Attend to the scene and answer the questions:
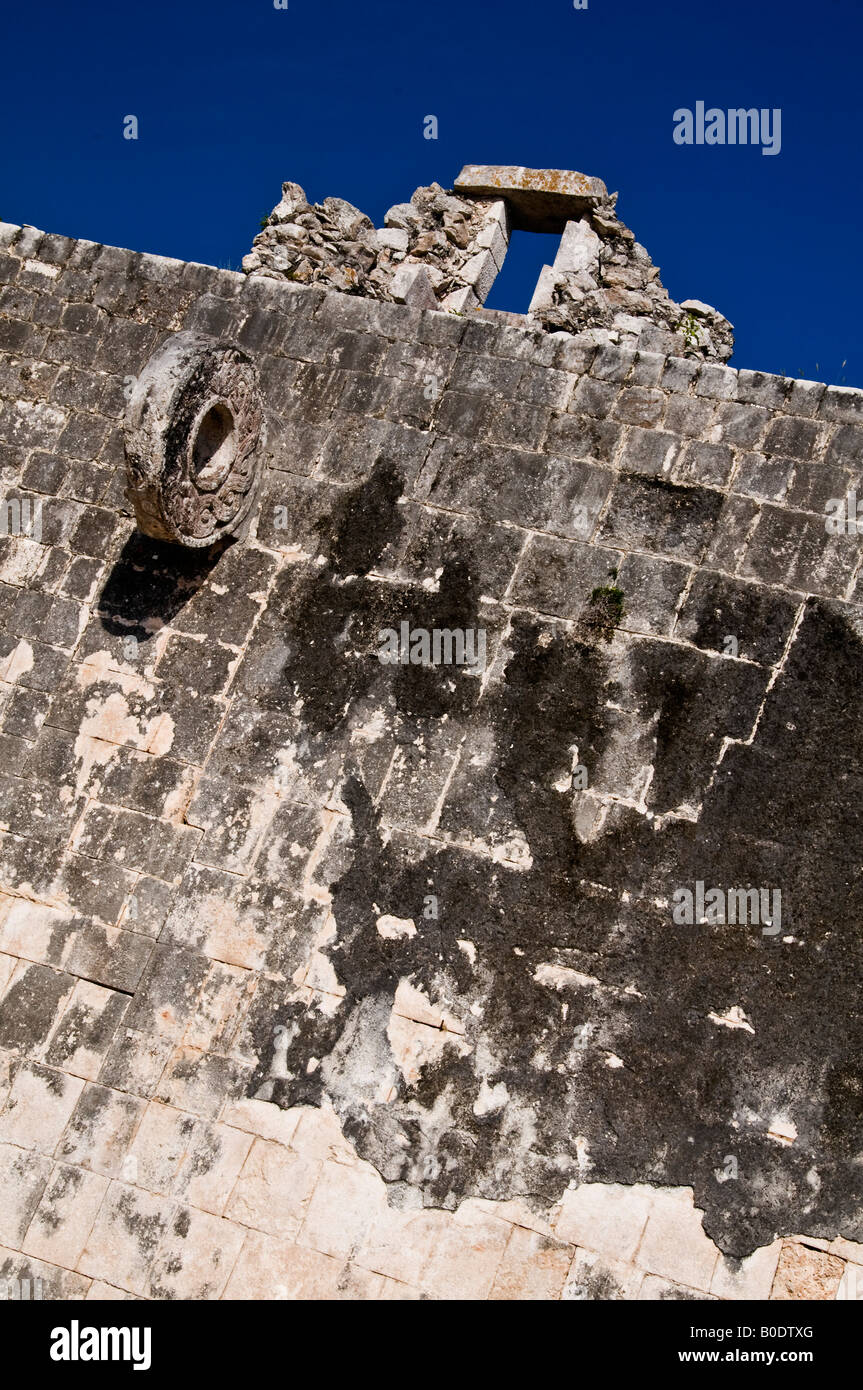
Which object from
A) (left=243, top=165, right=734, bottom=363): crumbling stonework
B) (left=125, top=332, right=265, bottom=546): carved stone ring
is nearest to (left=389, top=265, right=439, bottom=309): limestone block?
(left=243, top=165, right=734, bottom=363): crumbling stonework

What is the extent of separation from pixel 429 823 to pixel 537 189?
19.3 feet

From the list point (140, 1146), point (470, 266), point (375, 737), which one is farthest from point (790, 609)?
point (470, 266)

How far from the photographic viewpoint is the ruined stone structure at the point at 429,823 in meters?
4.86

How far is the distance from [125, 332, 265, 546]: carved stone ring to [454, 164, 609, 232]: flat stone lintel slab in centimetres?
409

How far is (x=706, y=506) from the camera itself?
18.1 ft

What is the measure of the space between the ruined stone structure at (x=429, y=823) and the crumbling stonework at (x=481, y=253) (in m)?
2.01

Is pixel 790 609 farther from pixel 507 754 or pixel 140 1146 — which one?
pixel 140 1146

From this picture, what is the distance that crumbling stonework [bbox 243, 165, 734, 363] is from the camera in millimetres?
7930

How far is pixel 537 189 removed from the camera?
28.8 feet

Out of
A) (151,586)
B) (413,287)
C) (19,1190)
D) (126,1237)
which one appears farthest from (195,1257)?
(413,287)

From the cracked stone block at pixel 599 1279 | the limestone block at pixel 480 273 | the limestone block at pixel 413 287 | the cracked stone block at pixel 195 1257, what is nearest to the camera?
the cracked stone block at pixel 599 1279

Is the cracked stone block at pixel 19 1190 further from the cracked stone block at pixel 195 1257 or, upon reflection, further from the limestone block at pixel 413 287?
the limestone block at pixel 413 287

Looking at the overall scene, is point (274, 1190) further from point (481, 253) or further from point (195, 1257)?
point (481, 253)

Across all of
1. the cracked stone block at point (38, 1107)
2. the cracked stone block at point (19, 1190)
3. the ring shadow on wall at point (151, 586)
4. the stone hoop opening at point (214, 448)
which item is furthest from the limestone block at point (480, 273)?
the cracked stone block at point (19, 1190)
